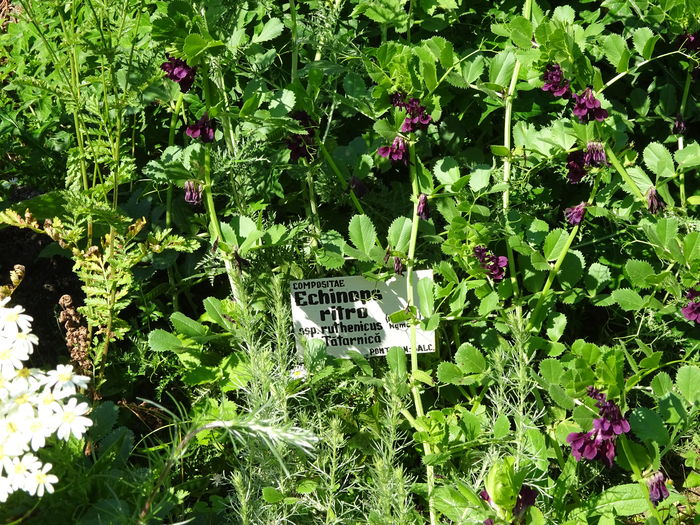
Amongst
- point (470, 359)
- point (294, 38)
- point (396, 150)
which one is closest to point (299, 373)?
point (470, 359)

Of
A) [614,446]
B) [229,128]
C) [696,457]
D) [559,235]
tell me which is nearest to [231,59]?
[229,128]

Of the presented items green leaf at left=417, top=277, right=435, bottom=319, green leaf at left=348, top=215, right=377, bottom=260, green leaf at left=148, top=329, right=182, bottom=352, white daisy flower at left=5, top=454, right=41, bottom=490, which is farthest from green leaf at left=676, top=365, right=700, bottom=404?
white daisy flower at left=5, top=454, right=41, bottom=490

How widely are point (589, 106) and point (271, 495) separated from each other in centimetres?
137

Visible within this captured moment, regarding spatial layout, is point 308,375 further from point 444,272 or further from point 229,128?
point 229,128

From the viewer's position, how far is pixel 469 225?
237cm

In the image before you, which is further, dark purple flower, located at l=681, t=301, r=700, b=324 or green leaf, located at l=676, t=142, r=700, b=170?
green leaf, located at l=676, t=142, r=700, b=170

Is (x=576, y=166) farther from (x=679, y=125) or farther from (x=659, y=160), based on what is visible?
(x=679, y=125)

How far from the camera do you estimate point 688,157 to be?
255 cm

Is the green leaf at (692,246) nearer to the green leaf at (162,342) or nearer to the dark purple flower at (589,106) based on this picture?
the dark purple flower at (589,106)

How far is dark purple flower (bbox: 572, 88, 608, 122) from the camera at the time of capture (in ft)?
7.53

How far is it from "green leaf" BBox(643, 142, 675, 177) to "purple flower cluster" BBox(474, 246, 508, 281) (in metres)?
0.59

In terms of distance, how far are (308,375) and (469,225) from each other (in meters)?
0.64

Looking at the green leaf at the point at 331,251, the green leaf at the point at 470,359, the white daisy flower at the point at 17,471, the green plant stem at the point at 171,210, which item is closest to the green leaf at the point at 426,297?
the green leaf at the point at 470,359

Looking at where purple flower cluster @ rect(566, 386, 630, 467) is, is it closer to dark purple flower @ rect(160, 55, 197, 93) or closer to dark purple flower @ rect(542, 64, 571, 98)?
dark purple flower @ rect(542, 64, 571, 98)
